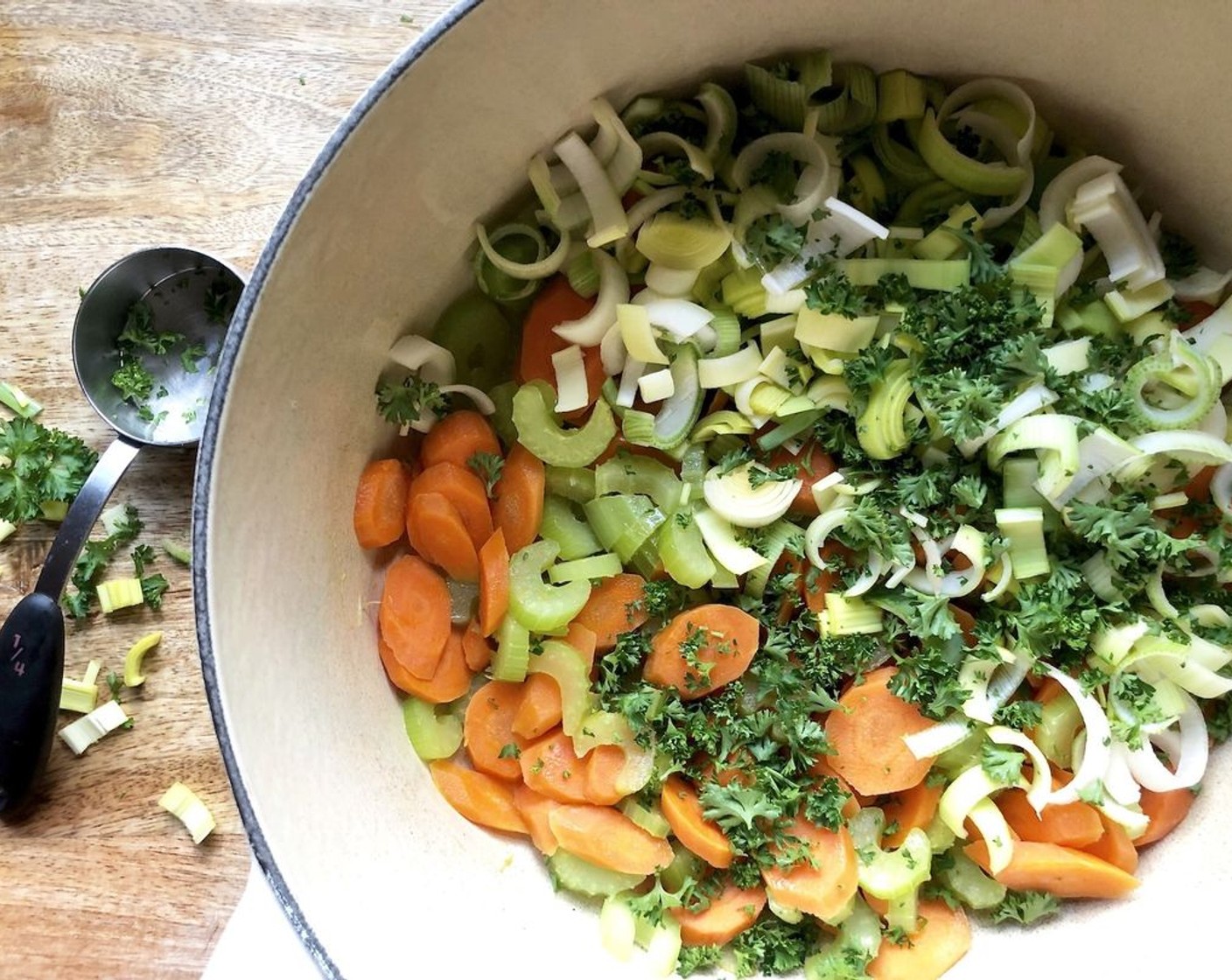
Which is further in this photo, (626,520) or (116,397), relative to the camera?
(116,397)

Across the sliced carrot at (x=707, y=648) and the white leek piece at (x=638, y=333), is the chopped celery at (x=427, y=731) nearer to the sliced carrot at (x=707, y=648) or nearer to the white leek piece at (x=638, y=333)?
the sliced carrot at (x=707, y=648)

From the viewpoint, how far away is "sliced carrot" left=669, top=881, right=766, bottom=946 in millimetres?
1668

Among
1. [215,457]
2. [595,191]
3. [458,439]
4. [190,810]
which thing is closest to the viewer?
[215,457]

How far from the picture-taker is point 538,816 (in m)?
1.69

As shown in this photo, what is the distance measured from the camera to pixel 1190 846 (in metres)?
1.68

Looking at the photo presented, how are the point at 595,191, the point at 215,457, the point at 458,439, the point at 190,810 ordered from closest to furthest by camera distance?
the point at 215,457 → the point at 595,191 → the point at 458,439 → the point at 190,810

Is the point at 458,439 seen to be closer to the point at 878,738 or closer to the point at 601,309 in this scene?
the point at 601,309

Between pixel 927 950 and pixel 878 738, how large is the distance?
35cm

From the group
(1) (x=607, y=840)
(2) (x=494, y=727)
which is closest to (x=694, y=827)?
(1) (x=607, y=840)

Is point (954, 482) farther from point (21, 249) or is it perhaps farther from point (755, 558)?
point (21, 249)

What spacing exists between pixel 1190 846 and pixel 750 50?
56.1 inches

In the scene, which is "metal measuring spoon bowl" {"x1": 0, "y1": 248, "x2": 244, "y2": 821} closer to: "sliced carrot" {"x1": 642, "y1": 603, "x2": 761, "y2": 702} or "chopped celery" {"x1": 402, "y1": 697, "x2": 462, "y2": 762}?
"chopped celery" {"x1": 402, "y1": 697, "x2": 462, "y2": 762}

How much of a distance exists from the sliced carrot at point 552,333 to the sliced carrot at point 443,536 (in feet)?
0.83

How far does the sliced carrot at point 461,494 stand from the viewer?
1644 millimetres
